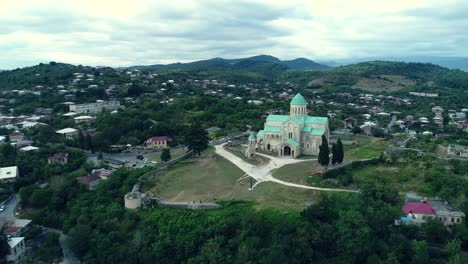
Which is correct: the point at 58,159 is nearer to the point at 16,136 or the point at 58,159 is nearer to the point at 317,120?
the point at 16,136

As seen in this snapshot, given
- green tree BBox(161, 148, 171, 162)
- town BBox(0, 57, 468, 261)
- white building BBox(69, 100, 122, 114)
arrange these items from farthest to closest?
white building BBox(69, 100, 122, 114), green tree BBox(161, 148, 171, 162), town BBox(0, 57, 468, 261)

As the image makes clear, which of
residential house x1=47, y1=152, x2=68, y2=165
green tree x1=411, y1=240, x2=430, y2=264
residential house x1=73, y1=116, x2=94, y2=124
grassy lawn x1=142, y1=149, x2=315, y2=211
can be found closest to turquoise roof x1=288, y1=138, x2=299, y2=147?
grassy lawn x1=142, y1=149, x2=315, y2=211

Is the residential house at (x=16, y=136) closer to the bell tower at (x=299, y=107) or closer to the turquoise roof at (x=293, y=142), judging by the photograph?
the turquoise roof at (x=293, y=142)

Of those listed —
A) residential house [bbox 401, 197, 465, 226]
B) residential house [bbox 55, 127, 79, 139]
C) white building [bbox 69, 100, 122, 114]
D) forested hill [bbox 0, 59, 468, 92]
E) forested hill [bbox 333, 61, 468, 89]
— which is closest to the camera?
residential house [bbox 401, 197, 465, 226]

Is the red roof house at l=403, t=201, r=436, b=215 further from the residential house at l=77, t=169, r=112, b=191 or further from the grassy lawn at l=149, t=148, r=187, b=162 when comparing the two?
the residential house at l=77, t=169, r=112, b=191

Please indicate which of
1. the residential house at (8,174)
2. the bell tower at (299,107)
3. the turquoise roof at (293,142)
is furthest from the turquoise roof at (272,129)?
the residential house at (8,174)

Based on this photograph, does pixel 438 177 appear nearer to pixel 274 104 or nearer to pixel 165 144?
pixel 165 144

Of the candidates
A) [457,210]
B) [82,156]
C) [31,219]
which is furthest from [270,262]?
[82,156]
